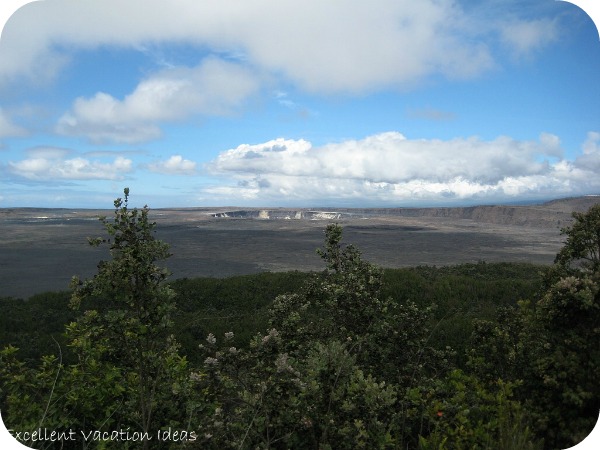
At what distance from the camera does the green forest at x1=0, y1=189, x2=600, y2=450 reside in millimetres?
4145

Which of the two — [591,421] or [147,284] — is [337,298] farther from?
[591,421]

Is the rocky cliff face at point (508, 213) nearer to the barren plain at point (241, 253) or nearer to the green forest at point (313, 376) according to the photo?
the barren plain at point (241, 253)

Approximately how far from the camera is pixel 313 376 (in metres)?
4.32

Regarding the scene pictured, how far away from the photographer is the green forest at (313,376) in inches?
163

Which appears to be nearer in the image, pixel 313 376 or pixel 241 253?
pixel 313 376

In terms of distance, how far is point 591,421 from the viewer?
4.50 metres

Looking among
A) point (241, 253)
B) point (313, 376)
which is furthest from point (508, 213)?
point (313, 376)

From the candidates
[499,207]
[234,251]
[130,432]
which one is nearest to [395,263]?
[234,251]

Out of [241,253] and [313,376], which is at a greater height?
[313,376]

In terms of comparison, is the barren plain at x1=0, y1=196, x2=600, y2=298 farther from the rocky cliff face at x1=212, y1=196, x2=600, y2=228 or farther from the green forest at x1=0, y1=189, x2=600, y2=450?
the rocky cliff face at x1=212, y1=196, x2=600, y2=228

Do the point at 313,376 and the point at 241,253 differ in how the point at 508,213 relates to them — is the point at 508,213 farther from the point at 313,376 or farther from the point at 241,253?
the point at 313,376

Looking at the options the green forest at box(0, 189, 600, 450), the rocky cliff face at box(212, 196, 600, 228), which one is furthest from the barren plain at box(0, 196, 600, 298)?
the rocky cliff face at box(212, 196, 600, 228)

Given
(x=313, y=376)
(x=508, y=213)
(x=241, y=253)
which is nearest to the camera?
(x=313, y=376)

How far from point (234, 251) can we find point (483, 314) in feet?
122
